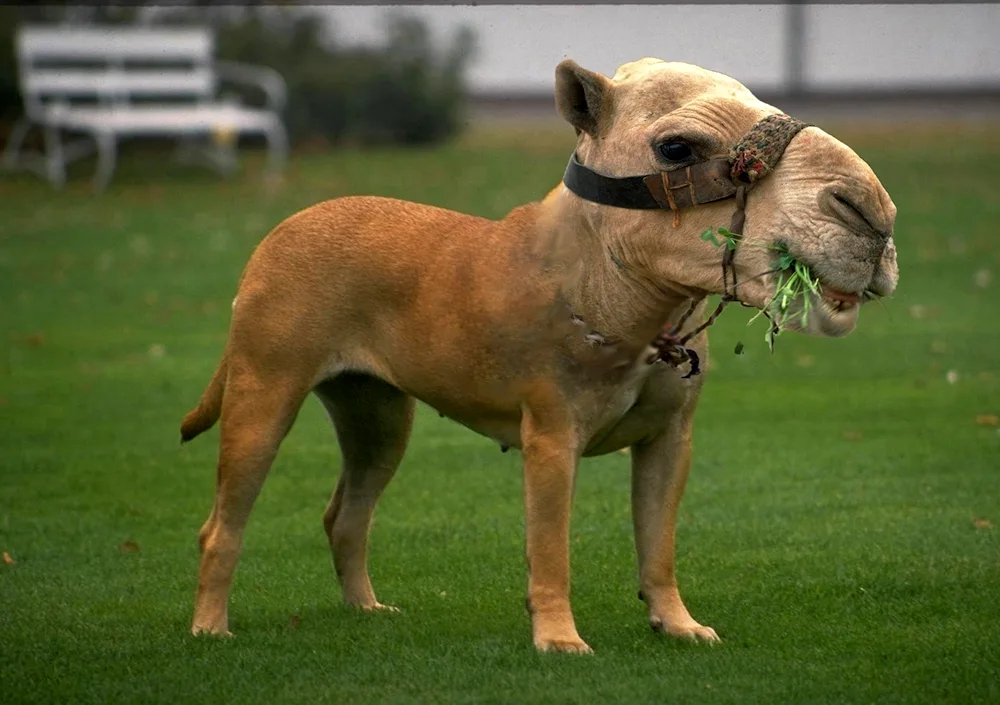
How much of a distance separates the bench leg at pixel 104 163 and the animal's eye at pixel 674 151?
18.4m

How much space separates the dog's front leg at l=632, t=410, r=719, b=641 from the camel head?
71 cm

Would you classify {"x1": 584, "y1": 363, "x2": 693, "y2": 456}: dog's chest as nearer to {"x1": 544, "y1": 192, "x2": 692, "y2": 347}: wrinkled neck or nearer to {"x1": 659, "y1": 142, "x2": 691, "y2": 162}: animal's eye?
{"x1": 544, "y1": 192, "x2": 692, "y2": 347}: wrinkled neck

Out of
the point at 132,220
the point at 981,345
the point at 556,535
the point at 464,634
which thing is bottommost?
the point at 132,220

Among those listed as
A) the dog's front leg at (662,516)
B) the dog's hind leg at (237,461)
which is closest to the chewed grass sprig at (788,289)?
the dog's front leg at (662,516)

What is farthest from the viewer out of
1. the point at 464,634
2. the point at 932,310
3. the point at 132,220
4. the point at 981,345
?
the point at 132,220

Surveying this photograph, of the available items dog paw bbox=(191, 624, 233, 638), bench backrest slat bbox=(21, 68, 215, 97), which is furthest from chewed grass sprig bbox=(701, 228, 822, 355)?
bench backrest slat bbox=(21, 68, 215, 97)

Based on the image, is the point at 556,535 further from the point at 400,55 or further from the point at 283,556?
the point at 400,55

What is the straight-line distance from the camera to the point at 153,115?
73.5 feet

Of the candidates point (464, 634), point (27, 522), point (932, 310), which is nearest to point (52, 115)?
point (932, 310)

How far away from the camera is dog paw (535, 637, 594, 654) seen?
579 cm

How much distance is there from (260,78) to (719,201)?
21.0m

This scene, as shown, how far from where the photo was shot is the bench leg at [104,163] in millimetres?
23030

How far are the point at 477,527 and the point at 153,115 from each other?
1545 centimetres

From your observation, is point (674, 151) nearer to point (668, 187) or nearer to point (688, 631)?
point (668, 187)
